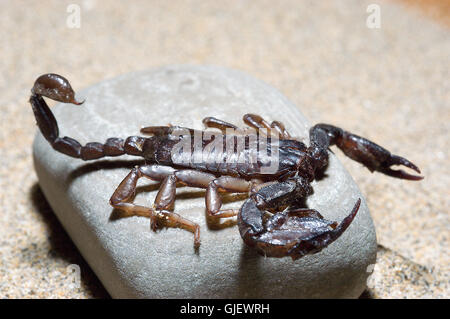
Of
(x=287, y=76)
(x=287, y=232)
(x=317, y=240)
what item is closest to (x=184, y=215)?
(x=287, y=232)

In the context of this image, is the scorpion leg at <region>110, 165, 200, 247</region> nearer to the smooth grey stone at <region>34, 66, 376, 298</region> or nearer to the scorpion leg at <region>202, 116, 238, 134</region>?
the smooth grey stone at <region>34, 66, 376, 298</region>

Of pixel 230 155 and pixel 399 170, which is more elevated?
pixel 230 155

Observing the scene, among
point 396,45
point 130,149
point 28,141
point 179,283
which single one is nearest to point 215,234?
point 179,283

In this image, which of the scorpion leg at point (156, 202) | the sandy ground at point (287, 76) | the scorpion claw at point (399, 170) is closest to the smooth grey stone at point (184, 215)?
the scorpion leg at point (156, 202)

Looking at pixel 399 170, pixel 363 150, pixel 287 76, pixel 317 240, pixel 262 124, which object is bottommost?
pixel 317 240

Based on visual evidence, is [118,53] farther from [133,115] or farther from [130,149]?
[130,149]

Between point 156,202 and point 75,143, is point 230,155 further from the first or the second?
point 75,143
